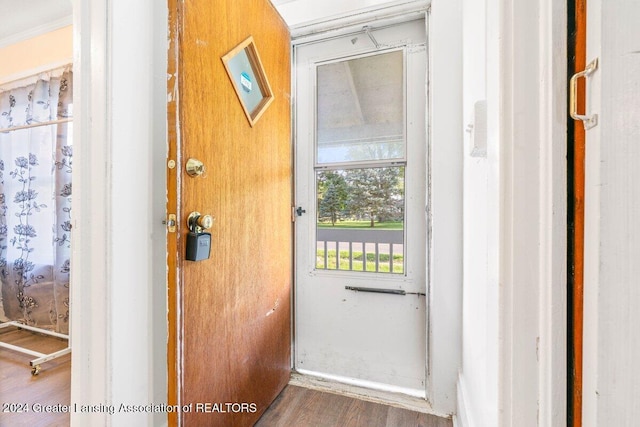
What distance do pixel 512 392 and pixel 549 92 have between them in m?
0.52

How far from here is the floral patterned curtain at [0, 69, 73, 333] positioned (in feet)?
6.48

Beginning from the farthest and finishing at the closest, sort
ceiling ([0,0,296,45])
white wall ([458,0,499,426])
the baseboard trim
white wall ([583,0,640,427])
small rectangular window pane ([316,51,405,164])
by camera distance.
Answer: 1. ceiling ([0,0,296,45])
2. small rectangular window pane ([316,51,405,164])
3. the baseboard trim
4. white wall ([458,0,499,426])
5. white wall ([583,0,640,427])

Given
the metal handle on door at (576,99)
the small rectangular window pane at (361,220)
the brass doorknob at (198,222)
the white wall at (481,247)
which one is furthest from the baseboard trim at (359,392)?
the metal handle on door at (576,99)

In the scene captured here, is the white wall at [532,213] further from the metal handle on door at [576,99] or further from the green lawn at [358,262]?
the green lawn at [358,262]

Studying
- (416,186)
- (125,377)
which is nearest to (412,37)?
(416,186)

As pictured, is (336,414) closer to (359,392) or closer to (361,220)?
(359,392)

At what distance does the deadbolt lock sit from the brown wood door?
2cm

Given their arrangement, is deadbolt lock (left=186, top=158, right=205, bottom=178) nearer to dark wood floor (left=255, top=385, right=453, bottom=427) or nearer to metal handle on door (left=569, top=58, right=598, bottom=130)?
metal handle on door (left=569, top=58, right=598, bottom=130)

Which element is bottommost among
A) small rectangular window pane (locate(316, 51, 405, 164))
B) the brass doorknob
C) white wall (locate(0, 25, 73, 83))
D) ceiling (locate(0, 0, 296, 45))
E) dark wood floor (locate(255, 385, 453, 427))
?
dark wood floor (locate(255, 385, 453, 427))

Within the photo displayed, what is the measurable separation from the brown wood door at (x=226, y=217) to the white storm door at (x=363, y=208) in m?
0.17

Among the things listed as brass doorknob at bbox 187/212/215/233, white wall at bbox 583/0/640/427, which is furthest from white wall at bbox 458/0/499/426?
brass doorknob at bbox 187/212/215/233

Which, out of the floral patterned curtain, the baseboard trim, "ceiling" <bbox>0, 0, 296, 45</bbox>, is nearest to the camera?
the baseboard trim

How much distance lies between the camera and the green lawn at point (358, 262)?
154 centimetres

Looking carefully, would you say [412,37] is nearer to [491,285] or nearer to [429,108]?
[429,108]
